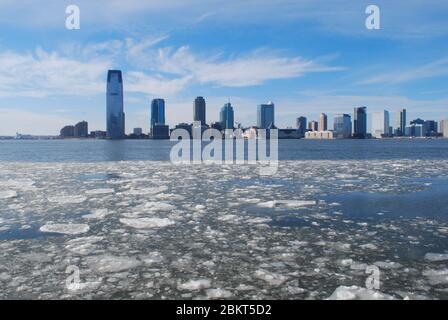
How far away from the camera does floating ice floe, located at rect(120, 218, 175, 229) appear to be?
10656 millimetres

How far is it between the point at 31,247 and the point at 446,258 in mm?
8774

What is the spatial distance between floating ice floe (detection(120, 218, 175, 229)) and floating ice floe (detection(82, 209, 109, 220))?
968mm

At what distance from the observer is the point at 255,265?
24.3 feet

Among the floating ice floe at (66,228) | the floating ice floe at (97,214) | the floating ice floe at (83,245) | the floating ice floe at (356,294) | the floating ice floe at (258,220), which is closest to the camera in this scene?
the floating ice floe at (356,294)

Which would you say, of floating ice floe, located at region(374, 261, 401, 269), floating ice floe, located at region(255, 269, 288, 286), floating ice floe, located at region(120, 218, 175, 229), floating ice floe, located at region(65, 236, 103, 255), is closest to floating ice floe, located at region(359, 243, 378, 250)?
floating ice floe, located at region(374, 261, 401, 269)

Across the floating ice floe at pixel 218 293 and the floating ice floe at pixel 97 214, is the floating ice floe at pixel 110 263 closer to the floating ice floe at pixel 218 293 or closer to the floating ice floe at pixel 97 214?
the floating ice floe at pixel 218 293

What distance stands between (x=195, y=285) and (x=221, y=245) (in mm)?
2355

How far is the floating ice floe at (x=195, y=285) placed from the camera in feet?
20.7

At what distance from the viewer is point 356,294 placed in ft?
19.7

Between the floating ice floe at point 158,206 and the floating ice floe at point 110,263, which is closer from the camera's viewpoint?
the floating ice floe at point 110,263

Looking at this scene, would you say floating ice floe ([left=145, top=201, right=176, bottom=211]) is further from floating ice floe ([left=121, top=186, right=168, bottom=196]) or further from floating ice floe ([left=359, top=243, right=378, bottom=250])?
floating ice floe ([left=359, top=243, right=378, bottom=250])

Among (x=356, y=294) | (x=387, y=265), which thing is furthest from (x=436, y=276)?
(x=356, y=294)

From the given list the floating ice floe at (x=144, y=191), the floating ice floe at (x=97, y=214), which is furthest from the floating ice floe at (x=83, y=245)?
the floating ice floe at (x=144, y=191)

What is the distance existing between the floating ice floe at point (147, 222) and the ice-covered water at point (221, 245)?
3 centimetres
